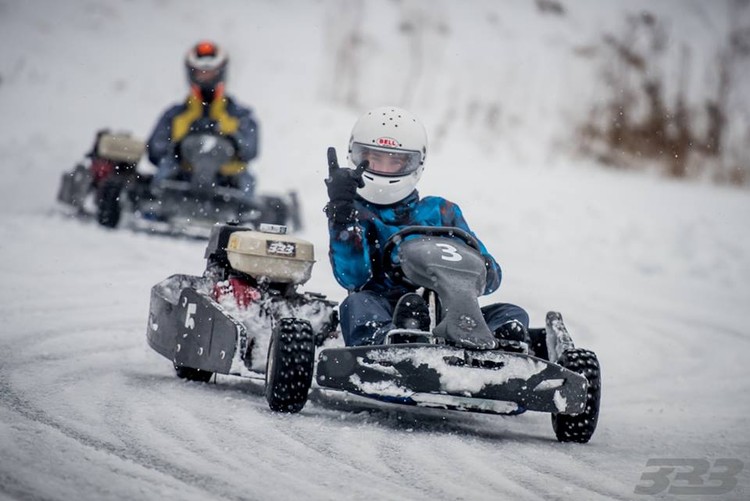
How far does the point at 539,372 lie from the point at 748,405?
2.23 meters

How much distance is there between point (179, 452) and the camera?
3260 mm

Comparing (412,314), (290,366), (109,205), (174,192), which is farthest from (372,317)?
(109,205)

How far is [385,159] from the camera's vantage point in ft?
16.3

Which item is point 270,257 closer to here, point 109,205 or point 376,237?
point 376,237

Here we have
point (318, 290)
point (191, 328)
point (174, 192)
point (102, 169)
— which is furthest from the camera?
point (102, 169)

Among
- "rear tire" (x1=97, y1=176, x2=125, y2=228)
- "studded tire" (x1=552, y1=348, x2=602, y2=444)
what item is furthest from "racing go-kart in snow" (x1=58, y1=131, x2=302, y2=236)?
"studded tire" (x1=552, y1=348, x2=602, y2=444)

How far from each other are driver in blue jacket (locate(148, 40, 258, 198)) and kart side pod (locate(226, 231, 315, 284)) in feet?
17.8

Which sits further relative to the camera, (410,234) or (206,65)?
(206,65)

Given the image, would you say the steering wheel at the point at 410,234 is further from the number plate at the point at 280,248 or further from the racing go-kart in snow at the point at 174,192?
the racing go-kart in snow at the point at 174,192

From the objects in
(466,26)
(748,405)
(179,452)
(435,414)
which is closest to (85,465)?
(179,452)

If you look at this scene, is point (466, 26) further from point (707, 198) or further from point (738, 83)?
point (707, 198)

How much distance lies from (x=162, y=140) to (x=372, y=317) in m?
6.39

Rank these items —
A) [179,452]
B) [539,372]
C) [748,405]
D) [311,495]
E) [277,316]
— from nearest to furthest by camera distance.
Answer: [311,495] → [179,452] → [539,372] → [277,316] → [748,405]

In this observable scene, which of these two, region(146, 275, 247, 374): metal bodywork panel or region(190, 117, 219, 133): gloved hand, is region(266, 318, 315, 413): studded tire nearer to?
region(146, 275, 247, 374): metal bodywork panel
